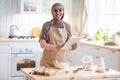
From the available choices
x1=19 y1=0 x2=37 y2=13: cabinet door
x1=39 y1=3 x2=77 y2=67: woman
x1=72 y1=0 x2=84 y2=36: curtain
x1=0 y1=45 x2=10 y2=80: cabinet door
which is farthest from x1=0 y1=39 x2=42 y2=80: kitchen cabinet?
x1=39 y1=3 x2=77 y2=67: woman

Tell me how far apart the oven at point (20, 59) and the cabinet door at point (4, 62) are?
94mm

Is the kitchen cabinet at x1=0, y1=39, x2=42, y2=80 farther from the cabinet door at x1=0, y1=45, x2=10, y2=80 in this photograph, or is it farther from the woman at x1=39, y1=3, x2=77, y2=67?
the woman at x1=39, y1=3, x2=77, y2=67

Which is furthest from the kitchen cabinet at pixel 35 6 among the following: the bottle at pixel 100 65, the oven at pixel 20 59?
the bottle at pixel 100 65

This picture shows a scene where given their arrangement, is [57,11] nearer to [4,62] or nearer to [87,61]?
[87,61]

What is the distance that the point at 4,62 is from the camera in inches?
196

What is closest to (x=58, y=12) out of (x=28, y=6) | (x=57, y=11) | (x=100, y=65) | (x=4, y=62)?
(x=57, y=11)

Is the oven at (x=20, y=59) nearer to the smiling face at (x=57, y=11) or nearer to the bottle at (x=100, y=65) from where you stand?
the smiling face at (x=57, y=11)

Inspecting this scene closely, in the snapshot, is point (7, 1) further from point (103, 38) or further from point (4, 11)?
point (103, 38)

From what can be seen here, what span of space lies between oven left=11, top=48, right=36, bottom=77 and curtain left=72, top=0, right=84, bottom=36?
130cm

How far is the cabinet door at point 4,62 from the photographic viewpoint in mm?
4938

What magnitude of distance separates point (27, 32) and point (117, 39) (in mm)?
2089

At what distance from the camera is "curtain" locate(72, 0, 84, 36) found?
19.0 ft

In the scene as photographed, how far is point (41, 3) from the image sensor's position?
17.9 ft

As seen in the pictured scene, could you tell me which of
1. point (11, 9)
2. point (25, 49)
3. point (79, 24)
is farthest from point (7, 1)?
point (79, 24)
